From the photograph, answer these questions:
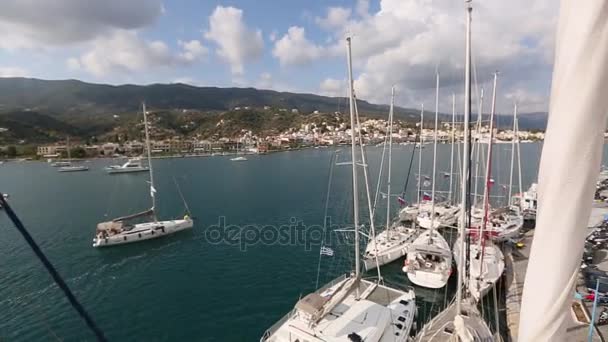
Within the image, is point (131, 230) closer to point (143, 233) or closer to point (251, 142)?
point (143, 233)

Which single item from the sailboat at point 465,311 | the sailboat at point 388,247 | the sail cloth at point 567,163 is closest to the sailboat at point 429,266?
the sailboat at point 388,247

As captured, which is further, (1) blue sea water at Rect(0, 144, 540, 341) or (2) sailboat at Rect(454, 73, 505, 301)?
(1) blue sea water at Rect(0, 144, 540, 341)

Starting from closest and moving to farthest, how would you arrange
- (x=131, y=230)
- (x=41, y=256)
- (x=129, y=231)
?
(x=41, y=256) → (x=129, y=231) → (x=131, y=230)

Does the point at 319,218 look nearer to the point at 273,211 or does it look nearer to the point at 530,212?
the point at 273,211

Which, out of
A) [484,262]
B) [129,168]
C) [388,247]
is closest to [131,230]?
[388,247]

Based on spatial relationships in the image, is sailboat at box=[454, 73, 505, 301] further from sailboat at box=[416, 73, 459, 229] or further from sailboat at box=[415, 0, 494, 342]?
sailboat at box=[416, 73, 459, 229]

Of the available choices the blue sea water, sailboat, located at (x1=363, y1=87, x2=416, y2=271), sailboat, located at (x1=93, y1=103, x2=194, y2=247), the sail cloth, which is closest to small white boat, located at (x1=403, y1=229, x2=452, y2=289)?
the blue sea water
